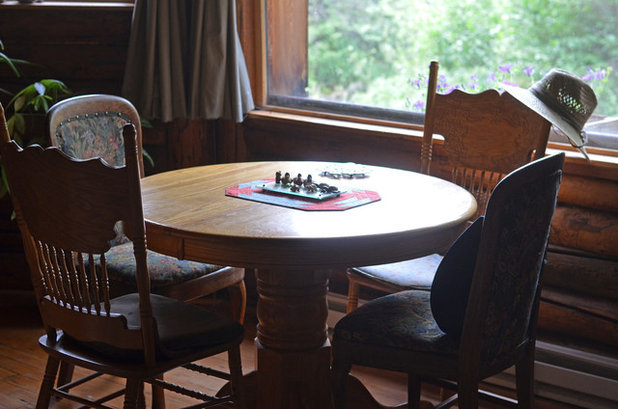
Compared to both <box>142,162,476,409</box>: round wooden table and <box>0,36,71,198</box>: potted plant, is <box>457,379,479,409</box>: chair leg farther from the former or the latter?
<box>0,36,71,198</box>: potted plant

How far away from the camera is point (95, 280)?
1.80m

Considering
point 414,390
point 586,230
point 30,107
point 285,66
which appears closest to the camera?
point 414,390

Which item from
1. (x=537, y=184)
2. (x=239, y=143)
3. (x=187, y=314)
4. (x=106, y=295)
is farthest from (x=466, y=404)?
(x=239, y=143)

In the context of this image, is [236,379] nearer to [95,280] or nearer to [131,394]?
[131,394]

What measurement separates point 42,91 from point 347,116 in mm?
1332

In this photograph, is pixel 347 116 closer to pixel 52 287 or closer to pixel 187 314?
pixel 187 314

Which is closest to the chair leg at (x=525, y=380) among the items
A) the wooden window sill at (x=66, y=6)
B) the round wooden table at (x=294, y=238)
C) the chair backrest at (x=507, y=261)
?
the chair backrest at (x=507, y=261)

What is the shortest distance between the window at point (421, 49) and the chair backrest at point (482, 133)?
0.44 ft

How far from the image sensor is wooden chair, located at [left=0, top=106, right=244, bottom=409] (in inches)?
66.0

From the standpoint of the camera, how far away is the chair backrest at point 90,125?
7.86ft

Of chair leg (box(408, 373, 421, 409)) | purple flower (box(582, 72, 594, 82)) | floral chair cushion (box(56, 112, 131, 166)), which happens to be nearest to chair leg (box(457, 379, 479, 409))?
chair leg (box(408, 373, 421, 409))

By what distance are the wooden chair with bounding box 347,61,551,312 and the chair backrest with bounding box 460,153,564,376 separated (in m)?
0.58

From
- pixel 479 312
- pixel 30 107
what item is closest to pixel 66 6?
pixel 30 107

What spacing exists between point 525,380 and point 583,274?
0.76 m
